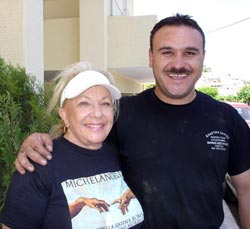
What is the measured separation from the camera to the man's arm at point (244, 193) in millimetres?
2470

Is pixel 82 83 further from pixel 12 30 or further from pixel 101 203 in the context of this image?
pixel 12 30

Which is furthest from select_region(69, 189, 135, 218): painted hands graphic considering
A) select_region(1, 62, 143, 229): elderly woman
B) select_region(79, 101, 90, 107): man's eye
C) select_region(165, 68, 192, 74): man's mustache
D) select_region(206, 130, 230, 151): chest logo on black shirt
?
select_region(165, 68, 192, 74): man's mustache

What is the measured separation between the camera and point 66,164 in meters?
1.83

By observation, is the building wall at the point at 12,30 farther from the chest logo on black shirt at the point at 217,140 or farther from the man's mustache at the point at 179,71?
the chest logo on black shirt at the point at 217,140

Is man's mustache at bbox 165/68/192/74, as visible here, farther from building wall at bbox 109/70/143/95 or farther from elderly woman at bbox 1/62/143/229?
building wall at bbox 109/70/143/95

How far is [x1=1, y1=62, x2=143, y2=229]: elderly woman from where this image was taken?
65.7 inches

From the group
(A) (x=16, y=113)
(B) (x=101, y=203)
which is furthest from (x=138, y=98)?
(A) (x=16, y=113)

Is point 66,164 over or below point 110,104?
below

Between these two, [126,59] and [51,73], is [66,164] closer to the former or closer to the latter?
[126,59]

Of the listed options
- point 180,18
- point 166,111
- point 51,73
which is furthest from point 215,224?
point 51,73

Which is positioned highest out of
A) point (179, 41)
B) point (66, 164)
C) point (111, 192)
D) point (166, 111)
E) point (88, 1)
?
point (88, 1)

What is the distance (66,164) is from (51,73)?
774 cm

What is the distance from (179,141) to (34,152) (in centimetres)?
86

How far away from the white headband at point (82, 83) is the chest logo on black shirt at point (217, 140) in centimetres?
Result: 69
